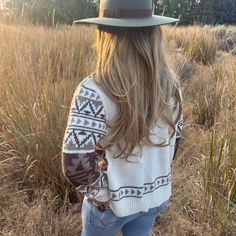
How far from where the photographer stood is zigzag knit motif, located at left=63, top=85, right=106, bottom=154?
1.16 meters

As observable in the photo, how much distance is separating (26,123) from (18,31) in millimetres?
1339

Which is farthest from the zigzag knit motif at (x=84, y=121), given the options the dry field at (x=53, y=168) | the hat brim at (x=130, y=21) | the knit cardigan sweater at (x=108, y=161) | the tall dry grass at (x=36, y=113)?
the tall dry grass at (x=36, y=113)

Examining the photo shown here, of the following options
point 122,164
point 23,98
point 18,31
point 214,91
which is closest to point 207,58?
point 214,91

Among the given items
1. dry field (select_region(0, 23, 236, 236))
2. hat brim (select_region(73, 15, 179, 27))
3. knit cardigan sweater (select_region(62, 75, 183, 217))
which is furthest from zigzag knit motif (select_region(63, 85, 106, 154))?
dry field (select_region(0, 23, 236, 236))

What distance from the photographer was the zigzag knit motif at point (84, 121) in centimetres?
116

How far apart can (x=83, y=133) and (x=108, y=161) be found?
8.3 inches

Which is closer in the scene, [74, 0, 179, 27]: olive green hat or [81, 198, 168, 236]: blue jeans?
[74, 0, 179, 27]: olive green hat

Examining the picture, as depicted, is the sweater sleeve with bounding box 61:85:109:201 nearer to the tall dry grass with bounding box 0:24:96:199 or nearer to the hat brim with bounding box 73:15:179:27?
the hat brim with bounding box 73:15:179:27

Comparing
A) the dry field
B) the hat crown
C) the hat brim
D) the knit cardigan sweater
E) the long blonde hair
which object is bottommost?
the dry field

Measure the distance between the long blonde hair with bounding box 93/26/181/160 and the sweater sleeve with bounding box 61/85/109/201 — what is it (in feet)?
0.18

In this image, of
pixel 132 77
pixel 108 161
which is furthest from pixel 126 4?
pixel 108 161

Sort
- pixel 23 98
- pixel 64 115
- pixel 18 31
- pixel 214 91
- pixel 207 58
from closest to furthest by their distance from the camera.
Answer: pixel 64 115
pixel 23 98
pixel 18 31
pixel 214 91
pixel 207 58

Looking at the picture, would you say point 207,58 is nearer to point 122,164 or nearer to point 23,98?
point 23,98

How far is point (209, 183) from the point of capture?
2.27m
